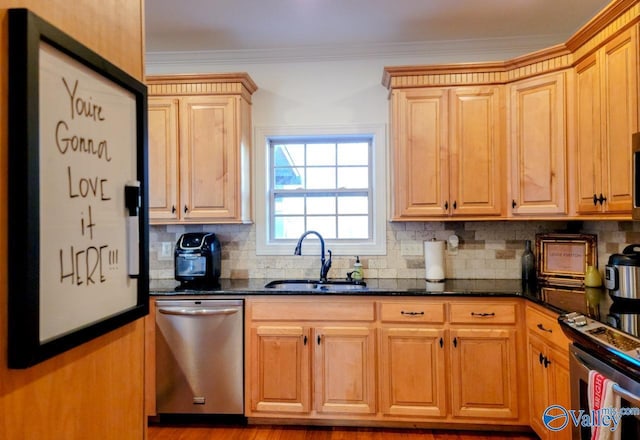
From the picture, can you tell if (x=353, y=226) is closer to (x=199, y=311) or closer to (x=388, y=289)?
(x=388, y=289)

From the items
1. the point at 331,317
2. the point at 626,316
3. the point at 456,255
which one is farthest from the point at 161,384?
the point at 626,316

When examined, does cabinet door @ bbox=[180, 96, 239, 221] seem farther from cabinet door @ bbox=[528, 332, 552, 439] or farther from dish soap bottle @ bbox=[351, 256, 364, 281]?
Result: cabinet door @ bbox=[528, 332, 552, 439]

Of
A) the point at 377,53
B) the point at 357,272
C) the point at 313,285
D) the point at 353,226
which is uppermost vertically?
the point at 377,53

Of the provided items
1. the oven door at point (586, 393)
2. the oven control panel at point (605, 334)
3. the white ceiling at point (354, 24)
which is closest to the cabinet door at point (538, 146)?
the white ceiling at point (354, 24)

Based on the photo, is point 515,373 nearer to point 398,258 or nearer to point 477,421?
point 477,421

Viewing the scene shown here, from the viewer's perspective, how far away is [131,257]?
818 mm

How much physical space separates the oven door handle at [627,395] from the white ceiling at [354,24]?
7.59ft

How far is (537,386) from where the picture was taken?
2252mm

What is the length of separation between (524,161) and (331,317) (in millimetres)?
1672

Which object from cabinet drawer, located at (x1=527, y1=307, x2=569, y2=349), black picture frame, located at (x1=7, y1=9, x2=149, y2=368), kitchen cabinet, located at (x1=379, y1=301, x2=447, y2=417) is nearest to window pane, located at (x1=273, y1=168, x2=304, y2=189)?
kitchen cabinet, located at (x1=379, y1=301, x2=447, y2=417)

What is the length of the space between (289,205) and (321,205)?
0.27 metres

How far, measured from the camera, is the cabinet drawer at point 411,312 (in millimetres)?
2469

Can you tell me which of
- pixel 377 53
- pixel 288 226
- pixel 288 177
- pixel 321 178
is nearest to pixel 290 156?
pixel 288 177

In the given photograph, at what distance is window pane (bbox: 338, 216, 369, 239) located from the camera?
3.24 metres
